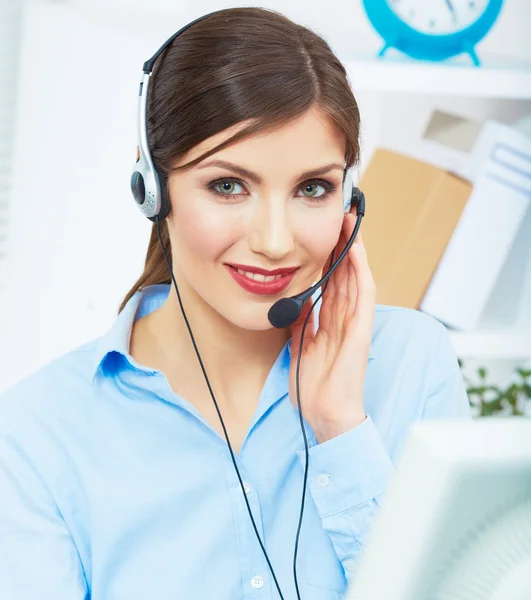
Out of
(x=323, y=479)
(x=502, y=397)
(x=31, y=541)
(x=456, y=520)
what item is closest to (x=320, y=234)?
(x=323, y=479)

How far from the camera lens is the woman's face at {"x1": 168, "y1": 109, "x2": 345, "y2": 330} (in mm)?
1019

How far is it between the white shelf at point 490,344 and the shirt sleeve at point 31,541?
101 cm

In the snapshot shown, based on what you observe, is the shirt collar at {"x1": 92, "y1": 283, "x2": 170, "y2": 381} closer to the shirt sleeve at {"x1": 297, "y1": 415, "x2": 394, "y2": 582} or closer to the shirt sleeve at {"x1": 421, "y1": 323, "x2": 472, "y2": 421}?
the shirt sleeve at {"x1": 297, "y1": 415, "x2": 394, "y2": 582}

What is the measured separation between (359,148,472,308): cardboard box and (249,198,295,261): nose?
767 millimetres

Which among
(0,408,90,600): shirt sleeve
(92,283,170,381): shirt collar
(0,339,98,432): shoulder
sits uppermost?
(92,283,170,381): shirt collar

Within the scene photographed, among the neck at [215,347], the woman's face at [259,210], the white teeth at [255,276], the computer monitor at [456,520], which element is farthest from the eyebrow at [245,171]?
the computer monitor at [456,520]

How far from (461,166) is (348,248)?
2.29 feet

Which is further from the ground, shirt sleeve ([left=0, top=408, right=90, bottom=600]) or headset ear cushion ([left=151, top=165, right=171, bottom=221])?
headset ear cushion ([left=151, top=165, right=171, bottom=221])

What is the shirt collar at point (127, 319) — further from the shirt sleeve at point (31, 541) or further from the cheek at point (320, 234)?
the cheek at point (320, 234)

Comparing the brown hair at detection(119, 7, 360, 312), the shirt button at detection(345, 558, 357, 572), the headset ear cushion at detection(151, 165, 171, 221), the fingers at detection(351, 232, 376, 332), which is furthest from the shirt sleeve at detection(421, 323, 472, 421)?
the headset ear cushion at detection(151, 165, 171, 221)

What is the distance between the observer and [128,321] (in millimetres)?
1238

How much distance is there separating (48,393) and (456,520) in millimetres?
824

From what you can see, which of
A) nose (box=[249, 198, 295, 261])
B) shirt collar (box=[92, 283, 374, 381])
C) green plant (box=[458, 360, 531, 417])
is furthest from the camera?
green plant (box=[458, 360, 531, 417])

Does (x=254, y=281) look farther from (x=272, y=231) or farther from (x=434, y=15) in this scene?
(x=434, y=15)
